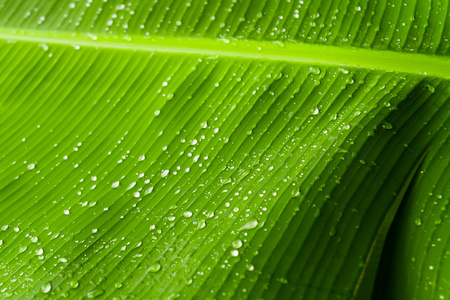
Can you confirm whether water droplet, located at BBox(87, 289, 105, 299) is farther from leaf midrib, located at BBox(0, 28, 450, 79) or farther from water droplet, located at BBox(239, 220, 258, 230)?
leaf midrib, located at BBox(0, 28, 450, 79)

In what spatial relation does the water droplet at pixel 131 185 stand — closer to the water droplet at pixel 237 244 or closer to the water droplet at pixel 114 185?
the water droplet at pixel 114 185

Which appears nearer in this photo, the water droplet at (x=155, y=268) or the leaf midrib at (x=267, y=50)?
the water droplet at (x=155, y=268)

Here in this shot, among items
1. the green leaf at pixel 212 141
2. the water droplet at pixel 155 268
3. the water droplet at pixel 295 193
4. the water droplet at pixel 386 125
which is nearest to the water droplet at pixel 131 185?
the green leaf at pixel 212 141

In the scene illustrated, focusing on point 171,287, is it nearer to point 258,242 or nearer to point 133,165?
point 258,242

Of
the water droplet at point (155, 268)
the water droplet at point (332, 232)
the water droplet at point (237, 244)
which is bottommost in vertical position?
the water droplet at point (155, 268)

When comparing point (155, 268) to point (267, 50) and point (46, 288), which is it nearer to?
point (46, 288)

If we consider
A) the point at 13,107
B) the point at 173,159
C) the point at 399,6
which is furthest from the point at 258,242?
the point at 13,107

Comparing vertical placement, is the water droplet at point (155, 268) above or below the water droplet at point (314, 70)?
below

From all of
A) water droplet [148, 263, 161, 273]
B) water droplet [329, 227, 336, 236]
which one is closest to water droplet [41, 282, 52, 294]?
water droplet [148, 263, 161, 273]
